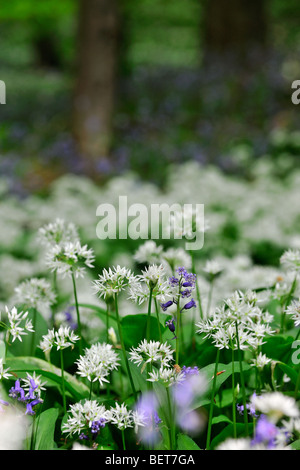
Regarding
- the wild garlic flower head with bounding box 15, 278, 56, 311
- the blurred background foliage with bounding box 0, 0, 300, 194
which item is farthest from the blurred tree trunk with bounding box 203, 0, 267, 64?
the wild garlic flower head with bounding box 15, 278, 56, 311

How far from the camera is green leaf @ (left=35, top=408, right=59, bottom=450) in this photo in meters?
1.33

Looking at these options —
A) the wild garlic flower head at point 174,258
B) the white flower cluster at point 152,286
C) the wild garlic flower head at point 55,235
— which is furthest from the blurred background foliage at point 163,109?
the white flower cluster at point 152,286

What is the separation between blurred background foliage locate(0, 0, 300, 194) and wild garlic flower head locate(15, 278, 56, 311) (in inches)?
206

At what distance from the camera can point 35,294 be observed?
70.8 inches

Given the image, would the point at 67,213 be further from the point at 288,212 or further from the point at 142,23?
the point at 142,23

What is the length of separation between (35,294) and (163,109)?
8.57 meters

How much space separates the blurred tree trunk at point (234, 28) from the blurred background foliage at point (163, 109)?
0.02m

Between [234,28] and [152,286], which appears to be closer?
[152,286]

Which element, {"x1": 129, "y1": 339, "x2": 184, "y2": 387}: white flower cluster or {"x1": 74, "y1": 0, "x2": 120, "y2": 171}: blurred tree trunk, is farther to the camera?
{"x1": 74, "y1": 0, "x2": 120, "y2": 171}: blurred tree trunk

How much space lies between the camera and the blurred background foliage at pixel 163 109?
25.7 feet

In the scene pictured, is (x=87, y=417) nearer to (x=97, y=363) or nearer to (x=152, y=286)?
(x=97, y=363)

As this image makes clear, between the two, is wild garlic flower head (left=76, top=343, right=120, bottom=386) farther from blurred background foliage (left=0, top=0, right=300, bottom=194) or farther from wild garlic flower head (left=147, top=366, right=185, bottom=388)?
blurred background foliage (left=0, top=0, right=300, bottom=194)

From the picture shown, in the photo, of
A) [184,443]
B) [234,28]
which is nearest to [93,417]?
[184,443]

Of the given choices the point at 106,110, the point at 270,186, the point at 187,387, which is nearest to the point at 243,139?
the point at 106,110
